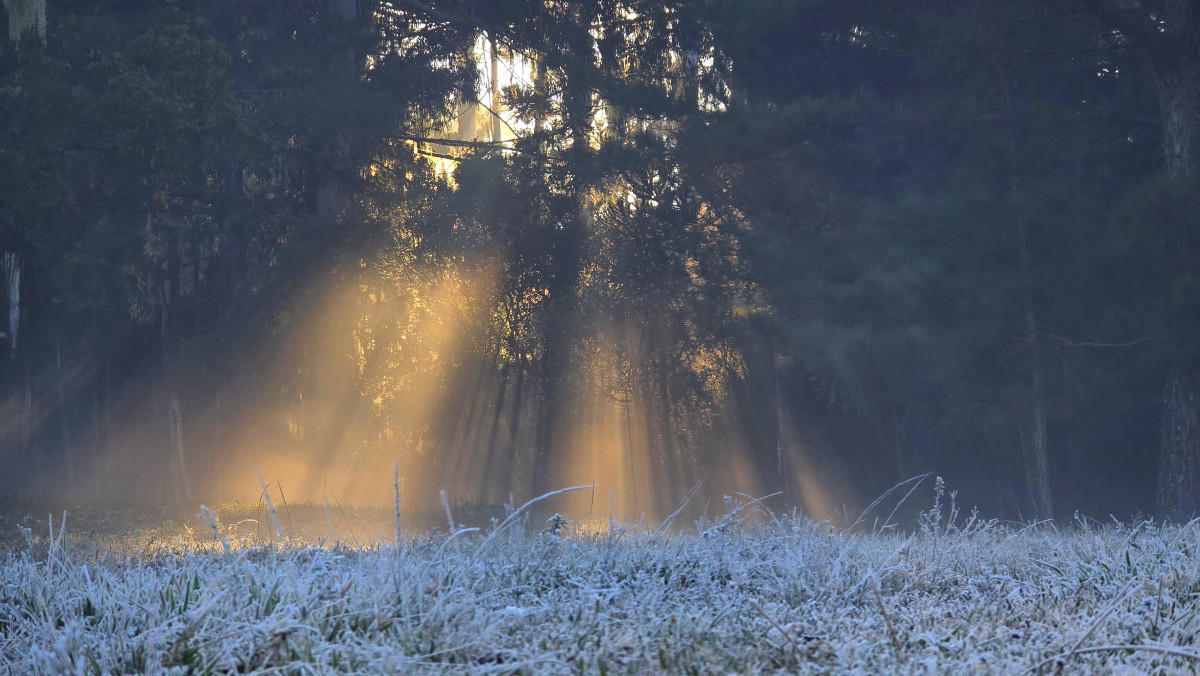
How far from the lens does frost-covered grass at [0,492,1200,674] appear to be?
323cm

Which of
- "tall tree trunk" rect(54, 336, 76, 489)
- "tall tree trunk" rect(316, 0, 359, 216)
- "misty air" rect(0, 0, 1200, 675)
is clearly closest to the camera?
"misty air" rect(0, 0, 1200, 675)

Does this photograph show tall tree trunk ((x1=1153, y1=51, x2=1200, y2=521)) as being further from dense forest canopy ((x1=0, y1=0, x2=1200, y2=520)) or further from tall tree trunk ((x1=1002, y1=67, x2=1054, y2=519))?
tall tree trunk ((x1=1002, y1=67, x2=1054, y2=519))

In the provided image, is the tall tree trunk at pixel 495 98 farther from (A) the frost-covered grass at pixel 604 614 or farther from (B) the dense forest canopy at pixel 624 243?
(A) the frost-covered grass at pixel 604 614

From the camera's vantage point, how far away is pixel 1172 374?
17.0 m

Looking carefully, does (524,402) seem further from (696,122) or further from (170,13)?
(170,13)

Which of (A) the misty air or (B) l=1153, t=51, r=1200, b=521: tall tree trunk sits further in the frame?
(A) the misty air

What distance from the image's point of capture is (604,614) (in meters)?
3.75

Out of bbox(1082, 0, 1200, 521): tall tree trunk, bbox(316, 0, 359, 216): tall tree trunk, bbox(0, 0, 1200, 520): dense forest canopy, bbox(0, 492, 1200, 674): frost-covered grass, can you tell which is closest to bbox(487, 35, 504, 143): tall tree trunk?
bbox(0, 0, 1200, 520): dense forest canopy

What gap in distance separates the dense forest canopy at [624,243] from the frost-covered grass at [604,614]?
12.9m

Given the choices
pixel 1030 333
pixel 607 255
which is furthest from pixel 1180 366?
pixel 607 255

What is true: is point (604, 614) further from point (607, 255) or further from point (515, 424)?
point (515, 424)

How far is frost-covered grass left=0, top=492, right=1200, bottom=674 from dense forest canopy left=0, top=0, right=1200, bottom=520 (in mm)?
12857

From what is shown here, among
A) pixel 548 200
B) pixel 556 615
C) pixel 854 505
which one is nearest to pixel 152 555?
pixel 556 615

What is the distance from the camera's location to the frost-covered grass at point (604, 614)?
3227mm
